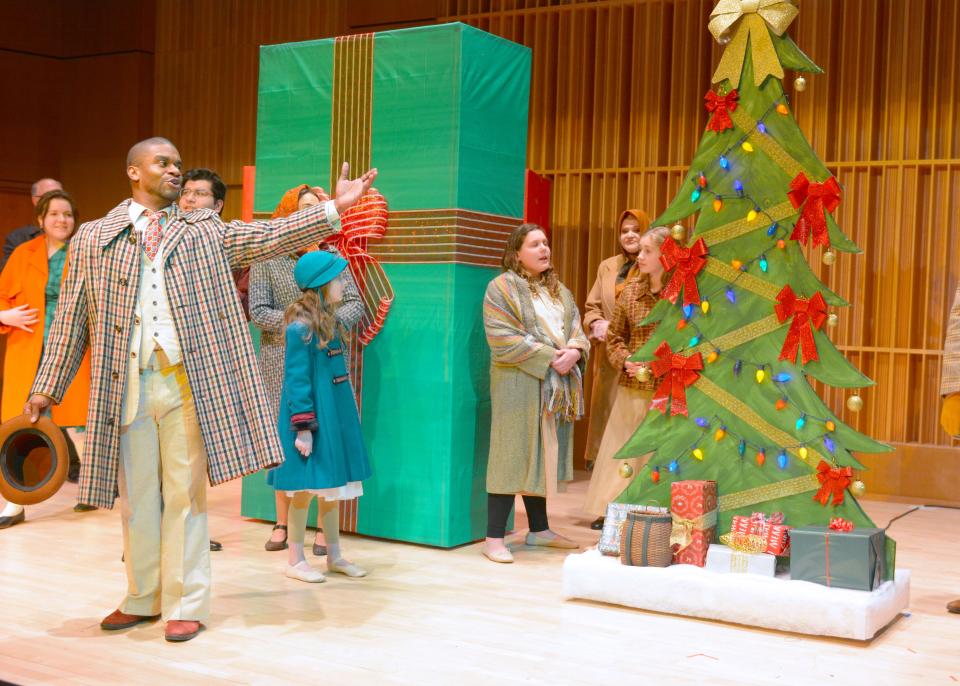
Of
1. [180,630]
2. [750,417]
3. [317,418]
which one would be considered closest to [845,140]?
[750,417]

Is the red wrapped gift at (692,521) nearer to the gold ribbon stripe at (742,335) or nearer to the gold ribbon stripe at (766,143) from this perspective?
the gold ribbon stripe at (742,335)

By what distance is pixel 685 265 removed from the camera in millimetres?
4582

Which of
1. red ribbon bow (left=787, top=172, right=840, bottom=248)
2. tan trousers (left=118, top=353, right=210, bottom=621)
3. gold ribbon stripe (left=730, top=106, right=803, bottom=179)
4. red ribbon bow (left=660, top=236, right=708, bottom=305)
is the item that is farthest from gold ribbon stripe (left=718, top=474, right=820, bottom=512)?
tan trousers (left=118, top=353, right=210, bottom=621)

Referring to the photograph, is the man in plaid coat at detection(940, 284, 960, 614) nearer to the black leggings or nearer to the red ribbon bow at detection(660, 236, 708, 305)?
the red ribbon bow at detection(660, 236, 708, 305)

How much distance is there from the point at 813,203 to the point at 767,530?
1242mm

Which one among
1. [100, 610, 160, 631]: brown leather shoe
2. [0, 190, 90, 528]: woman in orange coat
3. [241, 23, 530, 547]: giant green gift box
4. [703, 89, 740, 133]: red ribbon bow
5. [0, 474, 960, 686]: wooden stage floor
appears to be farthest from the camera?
[0, 190, 90, 528]: woman in orange coat

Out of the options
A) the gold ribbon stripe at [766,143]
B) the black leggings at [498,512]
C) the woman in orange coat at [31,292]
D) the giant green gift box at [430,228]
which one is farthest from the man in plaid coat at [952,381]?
the woman in orange coat at [31,292]

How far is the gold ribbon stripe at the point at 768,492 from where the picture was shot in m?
4.28

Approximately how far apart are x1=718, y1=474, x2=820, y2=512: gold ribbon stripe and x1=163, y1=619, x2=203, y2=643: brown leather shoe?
6.65 feet

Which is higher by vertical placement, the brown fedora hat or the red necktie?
the red necktie

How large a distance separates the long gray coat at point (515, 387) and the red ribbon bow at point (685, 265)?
0.76 meters

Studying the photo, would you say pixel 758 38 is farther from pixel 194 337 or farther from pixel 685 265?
pixel 194 337

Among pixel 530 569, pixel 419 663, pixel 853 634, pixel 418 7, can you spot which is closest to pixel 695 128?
pixel 418 7

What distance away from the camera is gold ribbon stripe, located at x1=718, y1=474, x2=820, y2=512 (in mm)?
4281
